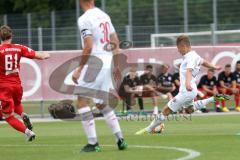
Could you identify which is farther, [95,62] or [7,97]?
[7,97]

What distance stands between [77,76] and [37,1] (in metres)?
49.6

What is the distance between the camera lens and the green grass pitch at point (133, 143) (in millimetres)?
11922

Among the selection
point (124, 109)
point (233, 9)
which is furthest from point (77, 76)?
point (233, 9)

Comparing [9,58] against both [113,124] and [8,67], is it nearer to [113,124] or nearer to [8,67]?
[8,67]

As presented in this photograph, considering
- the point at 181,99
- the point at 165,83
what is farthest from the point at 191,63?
the point at 165,83

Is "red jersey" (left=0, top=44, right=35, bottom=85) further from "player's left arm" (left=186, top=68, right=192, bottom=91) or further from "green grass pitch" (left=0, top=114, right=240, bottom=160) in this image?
"player's left arm" (left=186, top=68, right=192, bottom=91)

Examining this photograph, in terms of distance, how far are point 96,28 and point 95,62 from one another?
54 centimetres

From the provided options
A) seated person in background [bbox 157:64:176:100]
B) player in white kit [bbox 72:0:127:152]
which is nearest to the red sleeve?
player in white kit [bbox 72:0:127:152]

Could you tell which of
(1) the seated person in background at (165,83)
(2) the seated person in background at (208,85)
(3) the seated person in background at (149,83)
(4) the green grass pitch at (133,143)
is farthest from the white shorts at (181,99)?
(2) the seated person in background at (208,85)

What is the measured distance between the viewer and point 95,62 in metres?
12.7

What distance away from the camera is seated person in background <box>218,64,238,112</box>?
1086 inches

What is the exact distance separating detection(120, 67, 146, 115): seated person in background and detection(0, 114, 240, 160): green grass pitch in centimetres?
628

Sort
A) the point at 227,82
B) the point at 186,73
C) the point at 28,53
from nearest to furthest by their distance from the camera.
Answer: the point at 28,53 < the point at 186,73 < the point at 227,82

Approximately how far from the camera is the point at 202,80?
27.6 m
